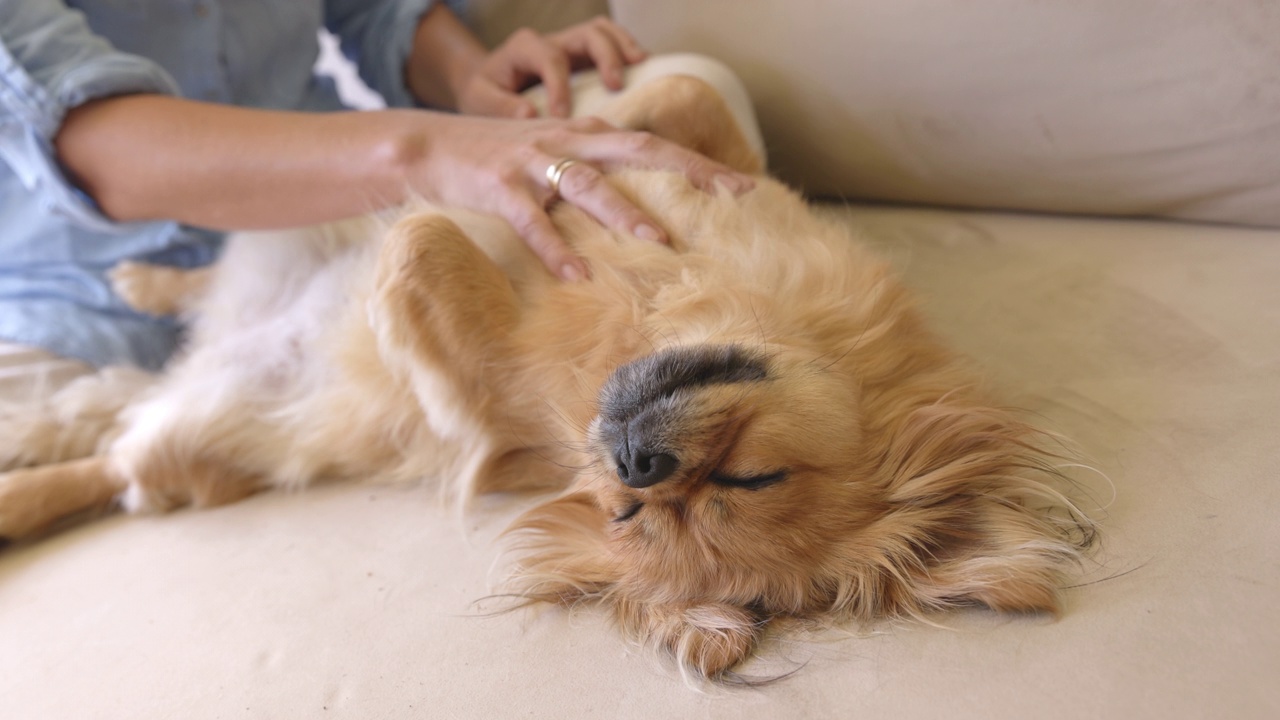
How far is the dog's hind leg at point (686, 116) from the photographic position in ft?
5.44

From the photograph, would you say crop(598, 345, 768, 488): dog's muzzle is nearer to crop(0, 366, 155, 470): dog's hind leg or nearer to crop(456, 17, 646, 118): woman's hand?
crop(456, 17, 646, 118): woman's hand

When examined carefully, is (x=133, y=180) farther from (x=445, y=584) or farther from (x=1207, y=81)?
(x=1207, y=81)

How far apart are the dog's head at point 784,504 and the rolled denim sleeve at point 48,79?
107cm

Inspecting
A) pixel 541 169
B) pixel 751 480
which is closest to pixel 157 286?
pixel 541 169

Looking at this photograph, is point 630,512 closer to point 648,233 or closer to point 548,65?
point 648,233

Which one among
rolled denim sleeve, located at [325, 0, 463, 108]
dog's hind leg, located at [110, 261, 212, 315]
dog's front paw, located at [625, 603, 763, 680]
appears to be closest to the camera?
dog's front paw, located at [625, 603, 763, 680]

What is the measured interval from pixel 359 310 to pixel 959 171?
4.37ft

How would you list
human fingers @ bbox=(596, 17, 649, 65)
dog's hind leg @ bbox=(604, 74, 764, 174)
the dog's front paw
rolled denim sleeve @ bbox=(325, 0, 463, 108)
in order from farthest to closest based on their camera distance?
rolled denim sleeve @ bbox=(325, 0, 463, 108)
human fingers @ bbox=(596, 17, 649, 65)
dog's hind leg @ bbox=(604, 74, 764, 174)
the dog's front paw

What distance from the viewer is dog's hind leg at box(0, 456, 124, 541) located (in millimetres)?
1505

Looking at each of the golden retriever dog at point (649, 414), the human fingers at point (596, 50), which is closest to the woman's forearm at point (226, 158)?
the golden retriever dog at point (649, 414)

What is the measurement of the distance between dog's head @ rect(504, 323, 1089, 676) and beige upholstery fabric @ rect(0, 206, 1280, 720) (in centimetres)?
6

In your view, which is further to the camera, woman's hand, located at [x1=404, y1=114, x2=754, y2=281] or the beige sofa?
woman's hand, located at [x1=404, y1=114, x2=754, y2=281]

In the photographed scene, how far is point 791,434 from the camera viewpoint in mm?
1116

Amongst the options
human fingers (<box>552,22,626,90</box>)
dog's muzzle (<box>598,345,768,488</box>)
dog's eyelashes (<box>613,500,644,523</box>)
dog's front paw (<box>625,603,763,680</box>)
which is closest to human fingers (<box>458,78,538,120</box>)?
human fingers (<box>552,22,626,90</box>)
